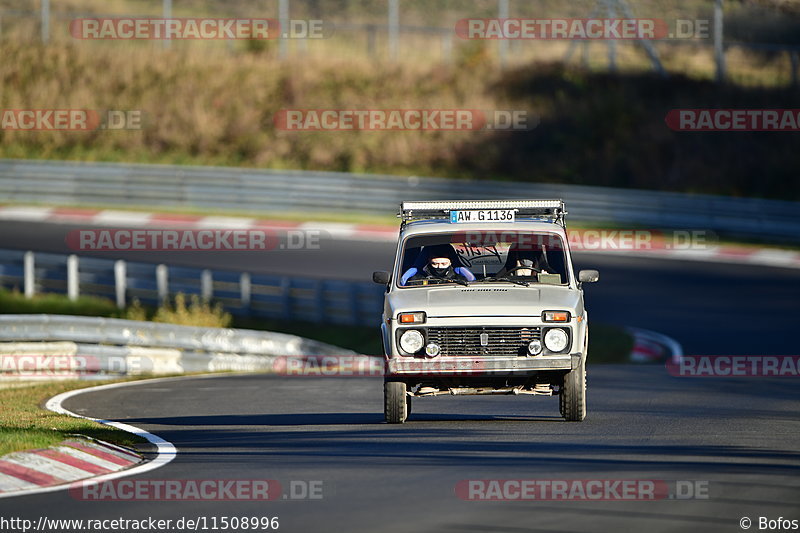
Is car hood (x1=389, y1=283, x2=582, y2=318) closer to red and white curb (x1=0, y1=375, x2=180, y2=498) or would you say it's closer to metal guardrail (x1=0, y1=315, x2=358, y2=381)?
red and white curb (x1=0, y1=375, x2=180, y2=498)

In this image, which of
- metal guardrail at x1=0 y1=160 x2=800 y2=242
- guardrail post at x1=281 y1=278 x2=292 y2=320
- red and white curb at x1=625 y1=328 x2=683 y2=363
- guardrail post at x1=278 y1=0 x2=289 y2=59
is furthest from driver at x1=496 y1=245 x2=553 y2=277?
guardrail post at x1=278 y1=0 x2=289 y2=59

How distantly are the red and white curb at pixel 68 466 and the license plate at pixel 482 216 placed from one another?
402 cm

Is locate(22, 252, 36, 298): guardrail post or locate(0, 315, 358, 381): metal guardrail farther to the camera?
locate(22, 252, 36, 298): guardrail post

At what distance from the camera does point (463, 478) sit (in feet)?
33.6

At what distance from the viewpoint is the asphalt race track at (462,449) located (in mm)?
8984

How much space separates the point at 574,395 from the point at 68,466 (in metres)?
5.02

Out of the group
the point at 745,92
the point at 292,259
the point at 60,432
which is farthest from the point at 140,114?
the point at 60,432

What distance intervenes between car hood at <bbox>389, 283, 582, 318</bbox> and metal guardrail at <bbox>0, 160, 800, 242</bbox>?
24.2m

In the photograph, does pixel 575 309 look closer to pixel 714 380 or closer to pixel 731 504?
pixel 731 504

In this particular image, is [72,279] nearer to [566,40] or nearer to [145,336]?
[145,336]

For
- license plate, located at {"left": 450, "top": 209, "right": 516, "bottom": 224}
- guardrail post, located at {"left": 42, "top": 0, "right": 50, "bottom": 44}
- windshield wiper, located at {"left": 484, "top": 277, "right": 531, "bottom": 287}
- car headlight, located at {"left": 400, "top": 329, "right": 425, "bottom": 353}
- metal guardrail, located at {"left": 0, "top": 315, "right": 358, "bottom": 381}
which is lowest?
metal guardrail, located at {"left": 0, "top": 315, "right": 358, "bottom": 381}

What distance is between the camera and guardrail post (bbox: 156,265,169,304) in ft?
92.9

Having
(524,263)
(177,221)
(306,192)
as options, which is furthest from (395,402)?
(306,192)

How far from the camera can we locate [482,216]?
14.6 meters
